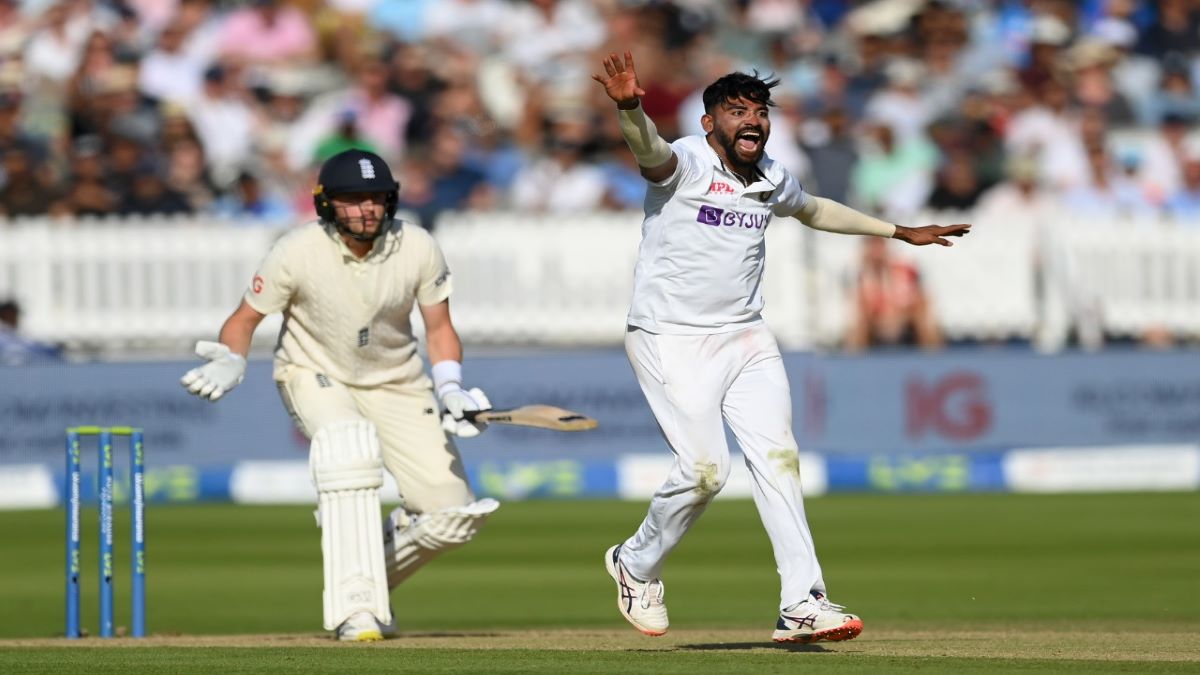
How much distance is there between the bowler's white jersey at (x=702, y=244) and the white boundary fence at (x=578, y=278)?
7011 millimetres

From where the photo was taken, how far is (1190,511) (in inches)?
462

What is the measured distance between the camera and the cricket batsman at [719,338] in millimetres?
6062

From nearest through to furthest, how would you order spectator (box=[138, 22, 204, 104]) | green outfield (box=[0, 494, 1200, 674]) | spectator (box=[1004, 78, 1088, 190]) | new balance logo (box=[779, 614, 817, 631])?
green outfield (box=[0, 494, 1200, 674]) → new balance logo (box=[779, 614, 817, 631]) → spectator (box=[138, 22, 204, 104]) → spectator (box=[1004, 78, 1088, 190])

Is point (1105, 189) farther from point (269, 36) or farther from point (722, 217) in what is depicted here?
point (722, 217)

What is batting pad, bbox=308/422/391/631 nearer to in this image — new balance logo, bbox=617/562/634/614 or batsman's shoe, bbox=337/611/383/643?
batsman's shoe, bbox=337/611/383/643

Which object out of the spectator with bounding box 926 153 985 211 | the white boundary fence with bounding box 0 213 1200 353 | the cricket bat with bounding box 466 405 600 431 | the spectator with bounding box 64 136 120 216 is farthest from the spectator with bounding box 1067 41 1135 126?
the cricket bat with bounding box 466 405 600 431

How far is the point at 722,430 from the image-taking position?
6195 millimetres

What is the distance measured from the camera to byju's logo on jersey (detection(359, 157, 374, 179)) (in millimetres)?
6598

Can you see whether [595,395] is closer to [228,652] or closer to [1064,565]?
[1064,565]

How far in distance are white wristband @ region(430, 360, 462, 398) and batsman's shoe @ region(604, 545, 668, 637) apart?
836 mm

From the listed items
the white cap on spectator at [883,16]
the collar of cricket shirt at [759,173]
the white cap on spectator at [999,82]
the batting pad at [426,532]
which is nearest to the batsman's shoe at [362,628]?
the batting pad at [426,532]

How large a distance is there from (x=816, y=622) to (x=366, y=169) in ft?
6.71

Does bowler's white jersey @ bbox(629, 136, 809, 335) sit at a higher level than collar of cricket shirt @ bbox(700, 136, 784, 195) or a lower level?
lower

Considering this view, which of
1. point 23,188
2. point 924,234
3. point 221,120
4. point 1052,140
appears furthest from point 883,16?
point 924,234
